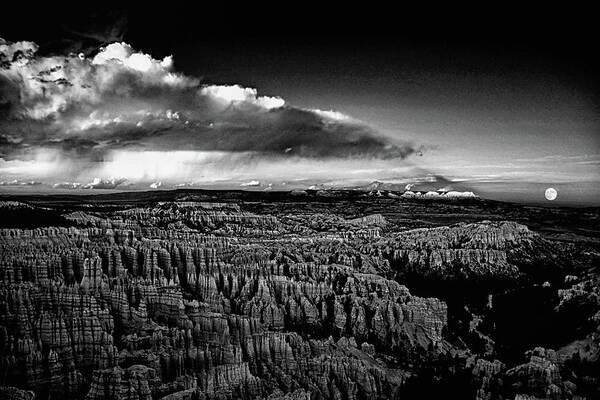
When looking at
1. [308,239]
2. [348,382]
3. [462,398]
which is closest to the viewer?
[348,382]

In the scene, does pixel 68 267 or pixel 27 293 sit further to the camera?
pixel 68 267

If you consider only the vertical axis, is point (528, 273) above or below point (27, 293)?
below

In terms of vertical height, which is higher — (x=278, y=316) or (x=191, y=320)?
(x=191, y=320)

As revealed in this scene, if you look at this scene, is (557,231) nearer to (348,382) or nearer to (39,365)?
(348,382)

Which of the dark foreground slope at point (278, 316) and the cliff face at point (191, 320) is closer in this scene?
the cliff face at point (191, 320)

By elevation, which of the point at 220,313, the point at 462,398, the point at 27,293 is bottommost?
the point at 462,398

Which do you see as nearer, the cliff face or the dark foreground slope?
the cliff face

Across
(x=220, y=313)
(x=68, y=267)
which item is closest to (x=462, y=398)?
(x=220, y=313)

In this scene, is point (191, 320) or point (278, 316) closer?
point (191, 320)
